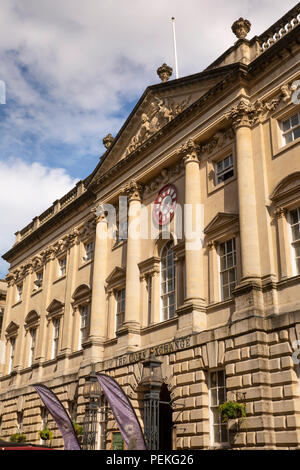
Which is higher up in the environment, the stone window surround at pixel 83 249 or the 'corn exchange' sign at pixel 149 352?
the stone window surround at pixel 83 249

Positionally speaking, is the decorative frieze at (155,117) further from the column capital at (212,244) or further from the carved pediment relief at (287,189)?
the carved pediment relief at (287,189)

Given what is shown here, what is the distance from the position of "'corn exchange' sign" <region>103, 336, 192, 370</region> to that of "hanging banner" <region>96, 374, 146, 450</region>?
9.10ft

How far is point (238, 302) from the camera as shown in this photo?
1923 centimetres

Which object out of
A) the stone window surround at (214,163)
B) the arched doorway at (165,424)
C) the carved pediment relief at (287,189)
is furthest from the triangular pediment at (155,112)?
the arched doorway at (165,424)

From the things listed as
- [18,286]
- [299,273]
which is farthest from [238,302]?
[18,286]

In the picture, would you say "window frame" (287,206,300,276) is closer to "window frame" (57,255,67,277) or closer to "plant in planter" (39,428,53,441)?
"plant in planter" (39,428,53,441)

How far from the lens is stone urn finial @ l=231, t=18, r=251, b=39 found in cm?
2306

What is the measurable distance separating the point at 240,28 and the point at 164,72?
18.1ft

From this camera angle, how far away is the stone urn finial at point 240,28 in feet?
75.7

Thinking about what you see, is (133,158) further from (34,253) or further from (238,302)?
(34,253)

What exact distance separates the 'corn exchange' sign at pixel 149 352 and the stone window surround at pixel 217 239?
1826 millimetres

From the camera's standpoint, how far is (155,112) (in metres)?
26.9
